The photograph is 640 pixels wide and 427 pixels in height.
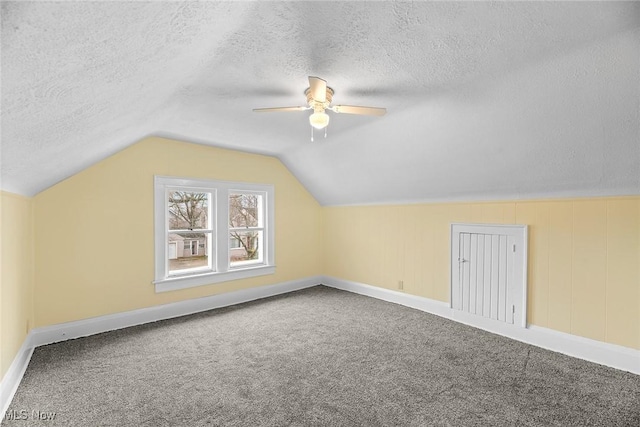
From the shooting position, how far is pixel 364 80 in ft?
7.57

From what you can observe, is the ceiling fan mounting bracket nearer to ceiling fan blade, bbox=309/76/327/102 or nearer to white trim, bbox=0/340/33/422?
ceiling fan blade, bbox=309/76/327/102

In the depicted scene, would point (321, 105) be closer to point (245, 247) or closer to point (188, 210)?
point (188, 210)

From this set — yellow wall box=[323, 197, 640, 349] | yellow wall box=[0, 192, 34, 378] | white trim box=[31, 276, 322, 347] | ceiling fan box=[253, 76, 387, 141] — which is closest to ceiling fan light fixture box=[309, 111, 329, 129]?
ceiling fan box=[253, 76, 387, 141]

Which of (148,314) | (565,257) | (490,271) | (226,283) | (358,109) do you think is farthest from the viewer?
(226,283)

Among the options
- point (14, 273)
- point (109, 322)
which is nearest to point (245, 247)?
point (109, 322)

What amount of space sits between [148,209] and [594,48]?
4.36 meters

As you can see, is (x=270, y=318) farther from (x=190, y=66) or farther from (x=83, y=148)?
(x=190, y=66)

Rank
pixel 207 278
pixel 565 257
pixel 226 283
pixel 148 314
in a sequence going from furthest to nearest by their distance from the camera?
pixel 226 283
pixel 207 278
pixel 148 314
pixel 565 257

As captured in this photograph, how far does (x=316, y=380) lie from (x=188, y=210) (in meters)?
2.94

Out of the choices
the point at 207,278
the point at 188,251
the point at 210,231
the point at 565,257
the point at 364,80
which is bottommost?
the point at 207,278

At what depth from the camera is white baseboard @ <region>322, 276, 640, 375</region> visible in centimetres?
268

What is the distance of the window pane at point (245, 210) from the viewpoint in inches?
187

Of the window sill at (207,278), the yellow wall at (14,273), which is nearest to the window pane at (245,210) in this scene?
the window sill at (207,278)

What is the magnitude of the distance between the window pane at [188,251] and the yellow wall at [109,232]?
0.36m
